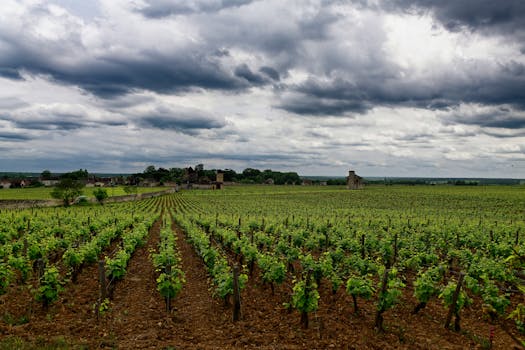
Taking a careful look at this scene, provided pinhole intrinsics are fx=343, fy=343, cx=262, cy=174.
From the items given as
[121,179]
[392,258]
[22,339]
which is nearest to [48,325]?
[22,339]

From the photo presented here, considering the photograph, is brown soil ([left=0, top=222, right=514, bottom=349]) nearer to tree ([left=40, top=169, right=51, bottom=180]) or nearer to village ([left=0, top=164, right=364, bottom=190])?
village ([left=0, top=164, right=364, bottom=190])

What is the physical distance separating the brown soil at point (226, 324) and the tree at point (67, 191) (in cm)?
5293

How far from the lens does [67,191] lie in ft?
196

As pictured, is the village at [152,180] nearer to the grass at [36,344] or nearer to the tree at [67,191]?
the tree at [67,191]

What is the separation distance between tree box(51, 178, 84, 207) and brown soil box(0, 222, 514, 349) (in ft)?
174

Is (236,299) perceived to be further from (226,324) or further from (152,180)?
(152,180)

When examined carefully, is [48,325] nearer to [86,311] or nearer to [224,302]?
[86,311]

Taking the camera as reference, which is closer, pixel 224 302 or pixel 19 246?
pixel 224 302

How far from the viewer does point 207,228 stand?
27.7 m

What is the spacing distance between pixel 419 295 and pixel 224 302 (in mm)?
6025

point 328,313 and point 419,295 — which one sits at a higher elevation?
point 419,295

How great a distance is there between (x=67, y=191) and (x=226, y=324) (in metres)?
59.7

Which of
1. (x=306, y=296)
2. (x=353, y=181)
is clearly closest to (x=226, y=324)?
(x=306, y=296)

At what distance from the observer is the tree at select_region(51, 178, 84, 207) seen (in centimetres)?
5875
